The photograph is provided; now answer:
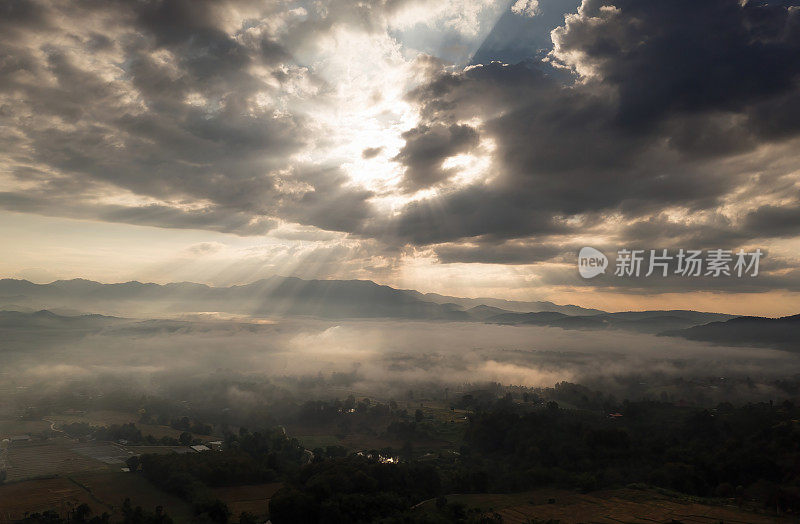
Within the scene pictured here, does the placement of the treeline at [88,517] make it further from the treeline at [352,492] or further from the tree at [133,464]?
the tree at [133,464]

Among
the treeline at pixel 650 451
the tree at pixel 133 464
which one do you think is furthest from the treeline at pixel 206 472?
the treeline at pixel 650 451

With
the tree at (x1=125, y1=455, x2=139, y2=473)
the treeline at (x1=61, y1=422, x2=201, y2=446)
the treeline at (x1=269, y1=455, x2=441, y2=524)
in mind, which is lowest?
the treeline at (x1=61, y1=422, x2=201, y2=446)

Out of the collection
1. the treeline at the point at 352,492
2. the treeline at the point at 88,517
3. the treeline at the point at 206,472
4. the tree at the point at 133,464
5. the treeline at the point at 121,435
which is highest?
the treeline at the point at 352,492

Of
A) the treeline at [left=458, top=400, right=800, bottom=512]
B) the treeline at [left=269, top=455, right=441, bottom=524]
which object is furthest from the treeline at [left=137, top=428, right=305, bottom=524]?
the treeline at [left=458, top=400, right=800, bottom=512]

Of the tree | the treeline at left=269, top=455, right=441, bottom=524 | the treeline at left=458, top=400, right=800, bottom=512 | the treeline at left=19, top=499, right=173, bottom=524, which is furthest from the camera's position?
the tree

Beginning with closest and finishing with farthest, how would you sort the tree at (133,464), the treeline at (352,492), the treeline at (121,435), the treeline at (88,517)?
the treeline at (88,517) < the treeline at (352,492) < the tree at (133,464) < the treeline at (121,435)

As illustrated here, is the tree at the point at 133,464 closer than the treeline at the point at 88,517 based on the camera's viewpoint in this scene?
No

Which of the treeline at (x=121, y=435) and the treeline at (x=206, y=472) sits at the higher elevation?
the treeline at (x=206, y=472)

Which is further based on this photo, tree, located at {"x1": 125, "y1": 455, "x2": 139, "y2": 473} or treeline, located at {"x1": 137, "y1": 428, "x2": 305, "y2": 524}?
Answer: tree, located at {"x1": 125, "y1": 455, "x2": 139, "y2": 473}

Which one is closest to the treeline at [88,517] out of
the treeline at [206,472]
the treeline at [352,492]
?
the treeline at [206,472]

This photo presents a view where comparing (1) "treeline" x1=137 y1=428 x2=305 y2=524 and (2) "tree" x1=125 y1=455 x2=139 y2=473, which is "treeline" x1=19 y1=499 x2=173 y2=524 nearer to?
(1) "treeline" x1=137 y1=428 x2=305 y2=524

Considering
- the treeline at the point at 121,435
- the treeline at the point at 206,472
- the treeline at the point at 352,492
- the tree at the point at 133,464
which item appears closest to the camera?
the treeline at the point at 352,492

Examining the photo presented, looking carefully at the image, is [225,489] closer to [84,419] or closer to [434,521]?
[434,521]
